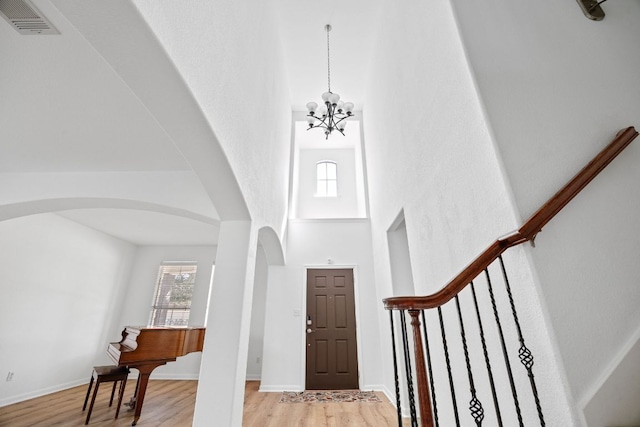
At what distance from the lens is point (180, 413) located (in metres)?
3.71

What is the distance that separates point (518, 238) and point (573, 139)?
0.86 m

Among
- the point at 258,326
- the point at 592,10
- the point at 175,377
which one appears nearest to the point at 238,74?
the point at 592,10

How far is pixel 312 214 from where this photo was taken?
6512mm

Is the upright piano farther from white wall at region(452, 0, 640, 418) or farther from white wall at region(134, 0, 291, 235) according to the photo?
white wall at region(452, 0, 640, 418)

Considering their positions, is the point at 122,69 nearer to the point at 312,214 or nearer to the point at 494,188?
the point at 494,188

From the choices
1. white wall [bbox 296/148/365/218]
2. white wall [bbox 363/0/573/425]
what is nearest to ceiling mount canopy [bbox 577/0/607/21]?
white wall [bbox 363/0/573/425]

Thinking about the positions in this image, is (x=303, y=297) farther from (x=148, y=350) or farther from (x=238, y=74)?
(x=238, y=74)

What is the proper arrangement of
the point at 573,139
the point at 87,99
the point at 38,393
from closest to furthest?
the point at 573,139
the point at 87,99
the point at 38,393

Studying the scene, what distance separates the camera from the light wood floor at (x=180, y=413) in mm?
3247

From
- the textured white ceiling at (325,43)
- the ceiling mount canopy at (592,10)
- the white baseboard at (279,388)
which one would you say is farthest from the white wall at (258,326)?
the ceiling mount canopy at (592,10)

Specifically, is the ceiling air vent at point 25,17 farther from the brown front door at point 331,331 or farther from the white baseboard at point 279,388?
the white baseboard at point 279,388

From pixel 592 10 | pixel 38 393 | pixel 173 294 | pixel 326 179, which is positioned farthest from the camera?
→ pixel 326 179

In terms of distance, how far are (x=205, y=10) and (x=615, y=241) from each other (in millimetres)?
2660

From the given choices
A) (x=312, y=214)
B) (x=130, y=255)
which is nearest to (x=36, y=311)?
(x=130, y=255)
